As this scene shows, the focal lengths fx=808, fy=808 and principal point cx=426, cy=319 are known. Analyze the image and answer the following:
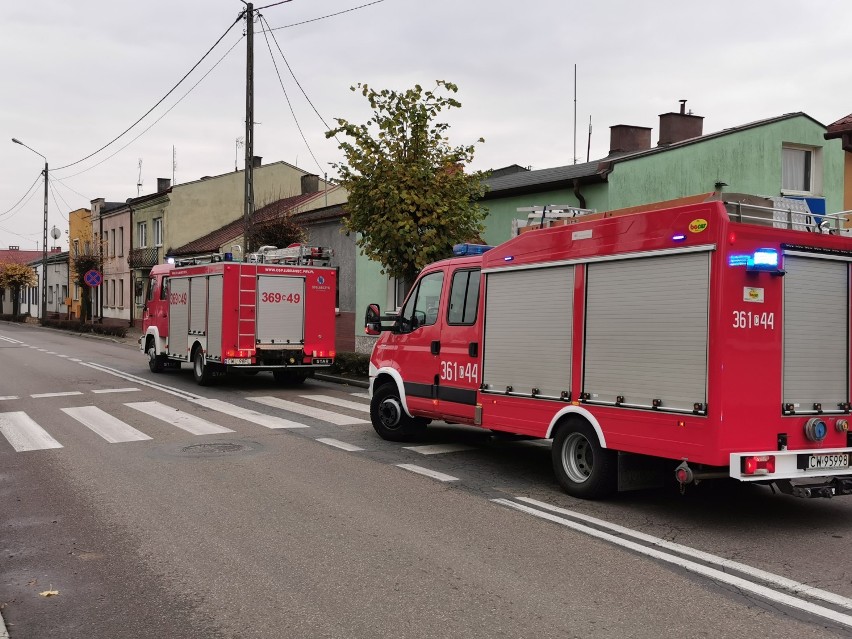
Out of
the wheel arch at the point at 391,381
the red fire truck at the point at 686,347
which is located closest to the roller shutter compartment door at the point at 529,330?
the red fire truck at the point at 686,347

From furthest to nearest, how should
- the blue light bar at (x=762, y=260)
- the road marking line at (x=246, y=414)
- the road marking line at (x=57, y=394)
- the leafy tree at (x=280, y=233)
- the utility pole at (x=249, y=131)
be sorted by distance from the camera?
the leafy tree at (x=280, y=233) → the utility pole at (x=249, y=131) → the road marking line at (x=57, y=394) → the road marking line at (x=246, y=414) → the blue light bar at (x=762, y=260)

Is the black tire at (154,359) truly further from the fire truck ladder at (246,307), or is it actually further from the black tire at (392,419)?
the black tire at (392,419)

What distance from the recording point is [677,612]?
→ 459 centimetres

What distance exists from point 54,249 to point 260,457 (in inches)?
→ 3908

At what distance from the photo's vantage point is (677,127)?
2005 centimetres

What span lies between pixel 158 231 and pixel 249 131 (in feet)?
77.1

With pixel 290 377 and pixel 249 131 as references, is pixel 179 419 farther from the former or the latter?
pixel 249 131

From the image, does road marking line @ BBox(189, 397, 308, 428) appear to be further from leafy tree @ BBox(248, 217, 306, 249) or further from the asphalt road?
leafy tree @ BBox(248, 217, 306, 249)

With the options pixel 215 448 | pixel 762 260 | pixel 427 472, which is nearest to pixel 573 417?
pixel 427 472

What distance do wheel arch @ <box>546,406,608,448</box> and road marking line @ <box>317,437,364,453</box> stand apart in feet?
9.86

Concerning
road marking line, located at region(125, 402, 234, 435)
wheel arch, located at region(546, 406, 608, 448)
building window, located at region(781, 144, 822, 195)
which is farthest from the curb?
building window, located at region(781, 144, 822, 195)

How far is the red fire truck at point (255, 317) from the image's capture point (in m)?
16.5

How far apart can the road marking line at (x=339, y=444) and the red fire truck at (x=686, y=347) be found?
2.47 m

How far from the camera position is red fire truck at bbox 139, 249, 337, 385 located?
54.2 feet
